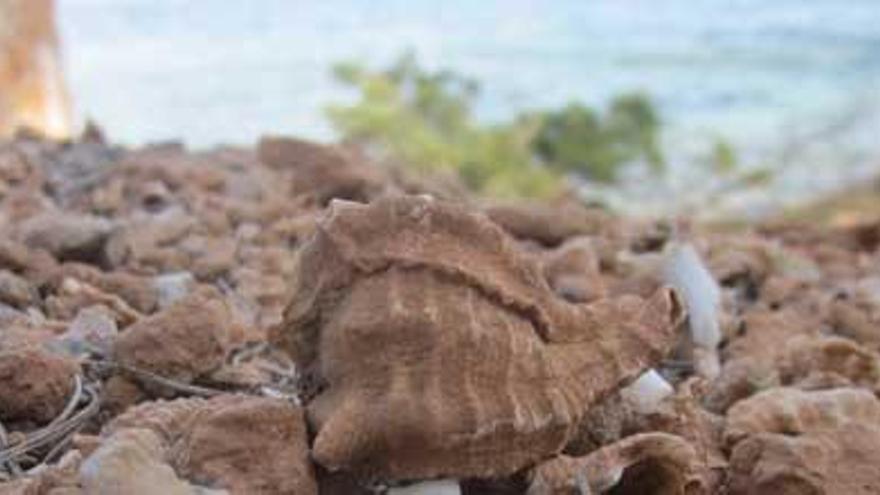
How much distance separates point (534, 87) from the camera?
8.84m

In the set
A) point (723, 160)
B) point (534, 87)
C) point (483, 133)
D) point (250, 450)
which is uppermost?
point (250, 450)

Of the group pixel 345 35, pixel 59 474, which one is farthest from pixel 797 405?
pixel 345 35

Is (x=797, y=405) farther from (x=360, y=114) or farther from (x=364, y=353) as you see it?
(x=360, y=114)

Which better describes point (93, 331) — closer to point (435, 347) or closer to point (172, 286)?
point (172, 286)

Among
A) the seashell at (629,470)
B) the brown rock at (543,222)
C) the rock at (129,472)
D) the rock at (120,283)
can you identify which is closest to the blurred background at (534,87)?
the brown rock at (543,222)

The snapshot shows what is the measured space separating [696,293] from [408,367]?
801 mm

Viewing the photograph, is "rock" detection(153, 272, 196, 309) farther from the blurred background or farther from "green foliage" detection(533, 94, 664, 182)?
"green foliage" detection(533, 94, 664, 182)

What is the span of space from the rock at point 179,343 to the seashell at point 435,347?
0.30 metres

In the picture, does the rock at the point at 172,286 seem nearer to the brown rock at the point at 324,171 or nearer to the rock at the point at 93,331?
the rock at the point at 93,331

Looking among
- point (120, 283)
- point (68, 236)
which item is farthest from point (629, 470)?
point (68, 236)

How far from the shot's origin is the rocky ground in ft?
3.84

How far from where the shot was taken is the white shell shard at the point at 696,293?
184 cm

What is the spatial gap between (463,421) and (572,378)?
4.8 inches

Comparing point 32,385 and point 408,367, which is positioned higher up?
point 408,367
